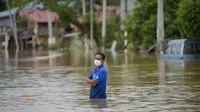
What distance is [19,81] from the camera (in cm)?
2341

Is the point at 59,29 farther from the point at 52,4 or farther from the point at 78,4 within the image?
the point at 52,4

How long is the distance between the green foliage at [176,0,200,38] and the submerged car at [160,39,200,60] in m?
1.87

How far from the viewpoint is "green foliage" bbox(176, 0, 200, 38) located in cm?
3716

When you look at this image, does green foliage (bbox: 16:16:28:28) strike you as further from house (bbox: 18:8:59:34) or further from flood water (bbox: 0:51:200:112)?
flood water (bbox: 0:51:200:112)

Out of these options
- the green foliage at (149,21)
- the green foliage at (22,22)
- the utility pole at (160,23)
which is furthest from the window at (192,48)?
the green foliage at (22,22)

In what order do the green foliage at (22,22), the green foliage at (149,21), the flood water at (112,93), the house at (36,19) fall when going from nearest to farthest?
1. the flood water at (112,93)
2. the green foliage at (149,21)
3. the green foliage at (22,22)
4. the house at (36,19)

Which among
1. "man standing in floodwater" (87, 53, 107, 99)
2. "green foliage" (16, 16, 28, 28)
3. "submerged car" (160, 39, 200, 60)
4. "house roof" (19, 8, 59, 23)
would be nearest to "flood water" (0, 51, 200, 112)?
"man standing in floodwater" (87, 53, 107, 99)

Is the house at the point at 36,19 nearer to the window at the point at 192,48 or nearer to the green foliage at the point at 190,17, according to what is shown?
the green foliage at the point at 190,17

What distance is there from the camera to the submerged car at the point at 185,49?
35.6 metres

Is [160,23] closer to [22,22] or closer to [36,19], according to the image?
[22,22]

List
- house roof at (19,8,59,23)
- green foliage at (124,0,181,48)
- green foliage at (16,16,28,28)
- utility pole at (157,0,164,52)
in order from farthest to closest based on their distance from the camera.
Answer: house roof at (19,8,59,23) → green foliage at (16,16,28,28) → green foliage at (124,0,181,48) → utility pole at (157,0,164,52)

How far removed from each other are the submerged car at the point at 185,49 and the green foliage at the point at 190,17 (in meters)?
1.87

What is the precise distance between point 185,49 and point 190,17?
2.56 m

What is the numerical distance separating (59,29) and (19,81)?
3300 inches
